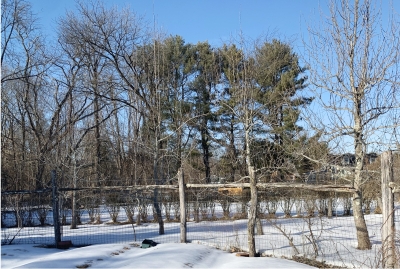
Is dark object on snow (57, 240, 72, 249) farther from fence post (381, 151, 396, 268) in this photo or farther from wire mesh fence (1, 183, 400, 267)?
fence post (381, 151, 396, 268)

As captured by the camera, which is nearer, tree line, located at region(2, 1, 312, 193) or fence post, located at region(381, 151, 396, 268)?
fence post, located at region(381, 151, 396, 268)

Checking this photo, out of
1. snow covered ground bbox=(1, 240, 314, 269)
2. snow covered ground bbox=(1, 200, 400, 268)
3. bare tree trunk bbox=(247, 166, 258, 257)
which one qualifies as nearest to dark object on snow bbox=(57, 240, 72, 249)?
snow covered ground bbox=(1, 200, 400, 268)

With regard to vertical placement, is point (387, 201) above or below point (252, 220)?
above

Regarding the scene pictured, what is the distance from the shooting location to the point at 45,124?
2241cm

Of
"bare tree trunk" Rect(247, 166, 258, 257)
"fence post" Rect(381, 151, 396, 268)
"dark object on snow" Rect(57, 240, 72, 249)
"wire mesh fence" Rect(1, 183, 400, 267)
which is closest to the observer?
"fence post" Rect(381, 151, 396, 268)

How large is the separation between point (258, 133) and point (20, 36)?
1190 cm

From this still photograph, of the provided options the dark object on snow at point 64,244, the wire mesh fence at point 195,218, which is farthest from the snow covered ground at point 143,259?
the dark object on snow at point 64,244

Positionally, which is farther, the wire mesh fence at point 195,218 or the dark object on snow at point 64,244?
the wire mesh fence at point 195,218

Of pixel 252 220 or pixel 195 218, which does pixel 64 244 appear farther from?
pixel 195 218

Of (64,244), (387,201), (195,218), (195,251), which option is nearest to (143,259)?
(195,251)

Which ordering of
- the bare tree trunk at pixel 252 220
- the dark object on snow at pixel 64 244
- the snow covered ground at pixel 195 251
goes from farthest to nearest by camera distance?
the dark object on snow at pixel 64 244
the bare tree trunk at pixel 252 220
the snow covered ground at pixel 195 251

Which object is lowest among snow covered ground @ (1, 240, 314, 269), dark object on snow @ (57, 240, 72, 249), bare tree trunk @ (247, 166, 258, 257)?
dark object on snow @ (57, 240, 72, 249)

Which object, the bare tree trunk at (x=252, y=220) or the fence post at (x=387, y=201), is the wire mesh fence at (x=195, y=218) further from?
the fence post at (x=387, y=201)

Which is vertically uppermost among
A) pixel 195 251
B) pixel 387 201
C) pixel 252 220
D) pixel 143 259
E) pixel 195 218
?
pixel 387 201
